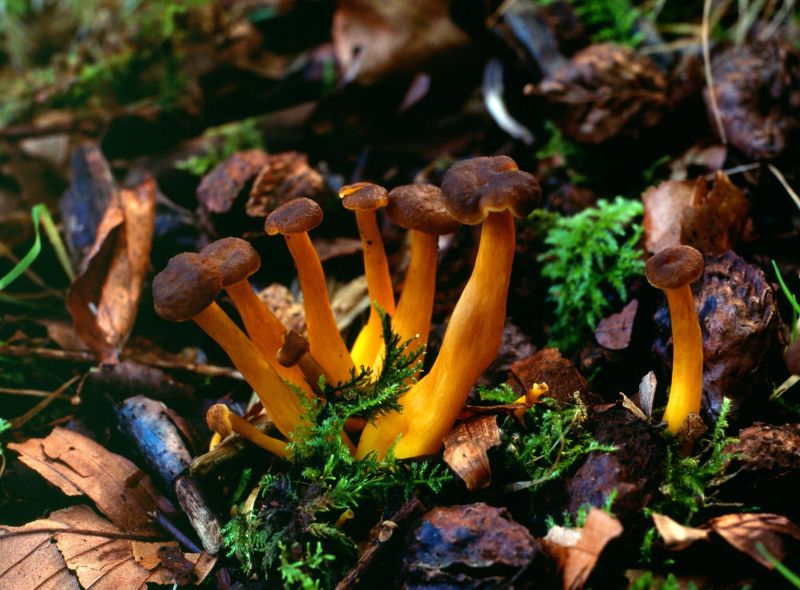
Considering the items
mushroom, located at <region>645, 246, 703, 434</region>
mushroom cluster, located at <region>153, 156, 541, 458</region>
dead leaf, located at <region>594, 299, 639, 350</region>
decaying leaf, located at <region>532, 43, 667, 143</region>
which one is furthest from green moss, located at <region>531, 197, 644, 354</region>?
mushroom cluster, located at <region>153, 156, 541, 458</region>

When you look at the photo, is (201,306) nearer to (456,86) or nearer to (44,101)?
(456,86)

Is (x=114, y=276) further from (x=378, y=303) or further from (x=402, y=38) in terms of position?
(x=402, y=38)

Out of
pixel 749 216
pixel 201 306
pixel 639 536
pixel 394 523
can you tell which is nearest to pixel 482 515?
pixel 394 523

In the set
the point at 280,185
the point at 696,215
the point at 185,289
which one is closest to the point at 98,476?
the point at 185,289

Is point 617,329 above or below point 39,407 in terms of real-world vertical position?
below

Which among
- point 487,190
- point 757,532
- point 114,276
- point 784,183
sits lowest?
point 757,532

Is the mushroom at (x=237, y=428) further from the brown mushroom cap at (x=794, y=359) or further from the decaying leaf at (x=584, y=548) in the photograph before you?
the brown mushroom cap at (x=794, y=359)
